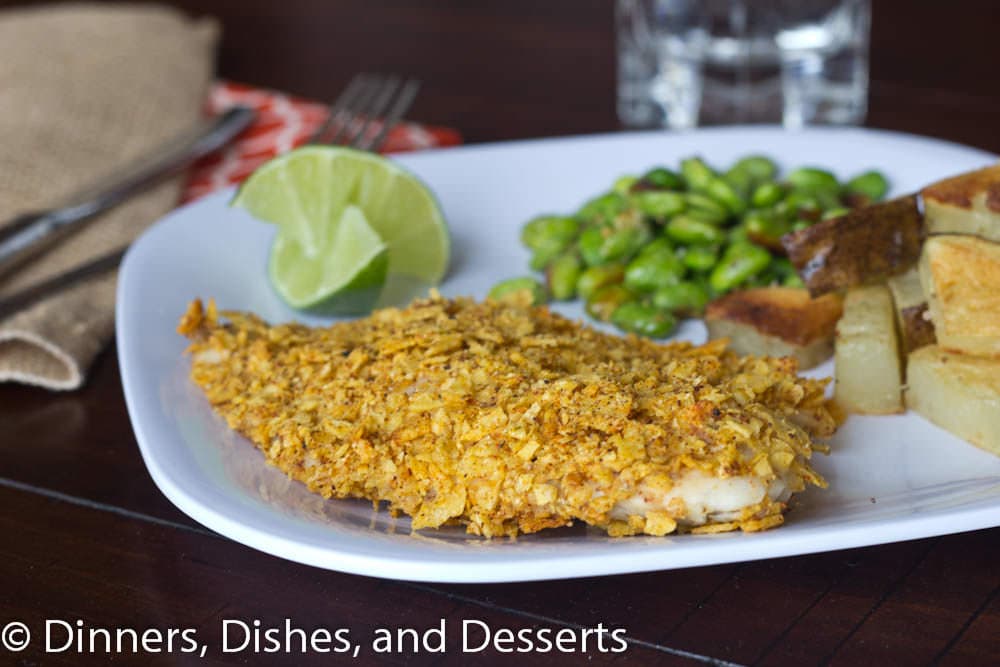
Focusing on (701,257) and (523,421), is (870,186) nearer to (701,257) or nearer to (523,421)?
(701,257)

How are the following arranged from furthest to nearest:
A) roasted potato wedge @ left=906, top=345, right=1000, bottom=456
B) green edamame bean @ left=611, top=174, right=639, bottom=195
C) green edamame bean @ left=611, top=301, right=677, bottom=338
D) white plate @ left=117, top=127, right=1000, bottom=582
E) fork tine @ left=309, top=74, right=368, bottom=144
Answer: fork tine @ left=309, top=74, right=368, bottom=144, green edamame bean @ left=611, top=174, right=639, bottom=195, green edamame bean @ left=611, top=301, right=677, bottom=338, roasted potato wedge @ left=906, top=345, right=1000, bottom=456, white plate @ left=117, top=127, right=1000, bottom=582

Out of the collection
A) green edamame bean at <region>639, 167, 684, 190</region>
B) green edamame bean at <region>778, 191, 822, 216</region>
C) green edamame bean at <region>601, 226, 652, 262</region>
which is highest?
green edamame bean at <region>639, 167, 684, 190</region>

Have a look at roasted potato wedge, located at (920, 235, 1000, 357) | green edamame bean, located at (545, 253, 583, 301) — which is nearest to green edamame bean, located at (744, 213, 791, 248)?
green edamame bean, located at (545, 253, 583, 301)

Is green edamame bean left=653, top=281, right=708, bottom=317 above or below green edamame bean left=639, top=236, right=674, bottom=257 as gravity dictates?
below

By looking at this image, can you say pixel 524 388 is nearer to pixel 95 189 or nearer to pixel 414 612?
pixel 414 612

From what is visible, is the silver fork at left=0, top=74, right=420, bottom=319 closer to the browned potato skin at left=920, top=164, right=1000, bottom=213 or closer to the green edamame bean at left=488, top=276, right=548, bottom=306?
the green edamame bean at left=488, top=276, right=548, bottom=306

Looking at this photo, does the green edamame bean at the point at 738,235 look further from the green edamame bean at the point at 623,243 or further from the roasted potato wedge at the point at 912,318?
the roasted potato wedge at the point at 912,318
